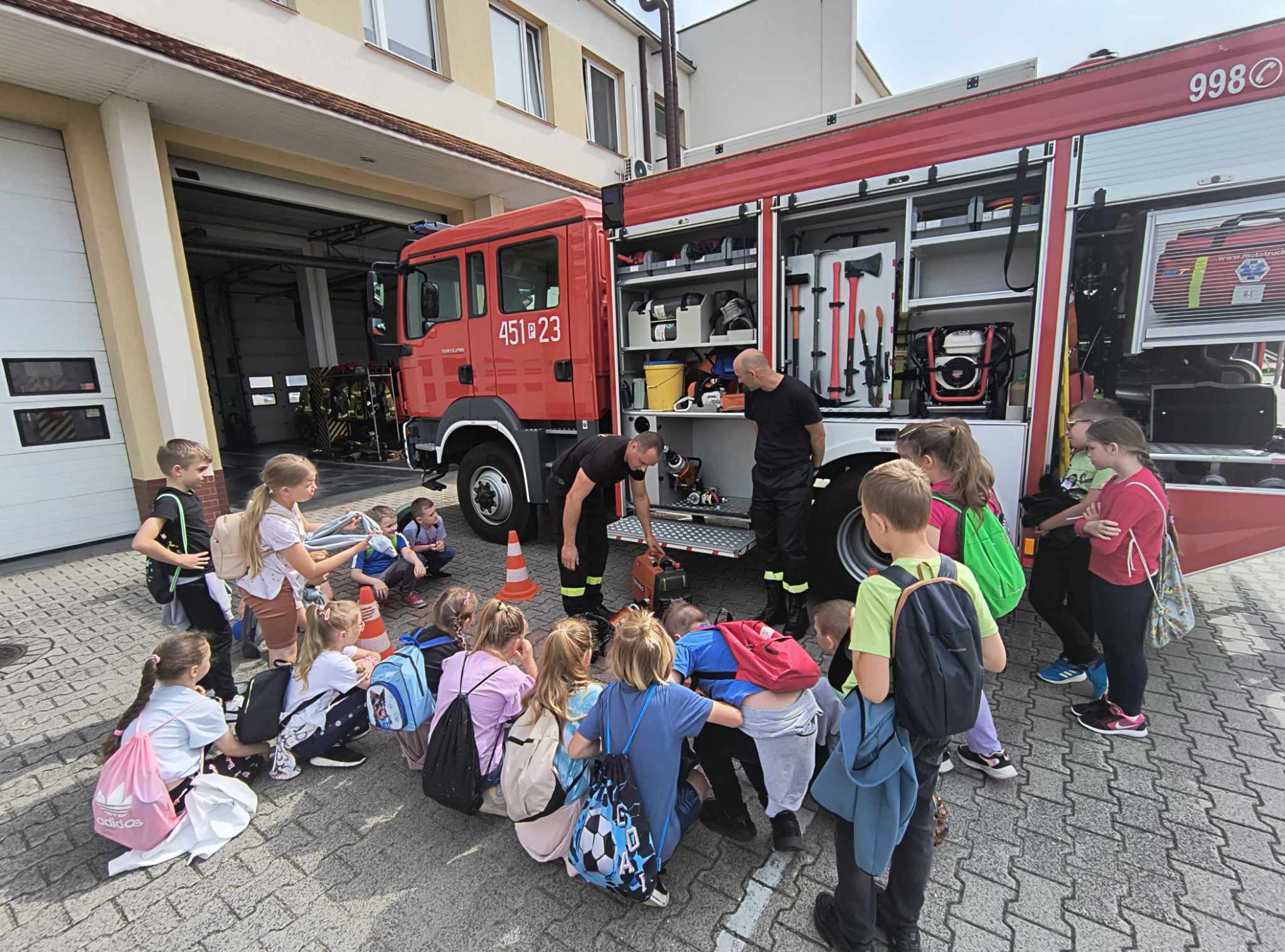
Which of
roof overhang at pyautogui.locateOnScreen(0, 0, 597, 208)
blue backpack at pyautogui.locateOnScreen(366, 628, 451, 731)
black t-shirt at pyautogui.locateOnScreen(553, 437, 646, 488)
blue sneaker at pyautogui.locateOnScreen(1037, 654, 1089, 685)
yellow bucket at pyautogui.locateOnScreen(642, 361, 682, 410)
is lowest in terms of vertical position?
blue sneaker at pyautogui.locateOnScreen(1037, 654, 1089, 685)

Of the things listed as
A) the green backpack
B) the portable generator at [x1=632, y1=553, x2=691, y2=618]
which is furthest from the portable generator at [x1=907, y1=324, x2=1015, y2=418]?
the portable generator at [x1=632, y1=553, x2=691, y2=618]

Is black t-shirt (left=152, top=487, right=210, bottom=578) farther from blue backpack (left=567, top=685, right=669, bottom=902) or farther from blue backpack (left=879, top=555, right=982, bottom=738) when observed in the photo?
blue backpack (left=879, top=555, right=982, bottom=738)

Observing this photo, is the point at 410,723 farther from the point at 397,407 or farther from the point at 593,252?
the point at 397,407

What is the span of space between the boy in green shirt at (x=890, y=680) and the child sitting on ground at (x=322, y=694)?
201 centimetres

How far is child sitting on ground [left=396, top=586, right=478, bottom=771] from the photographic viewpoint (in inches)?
105

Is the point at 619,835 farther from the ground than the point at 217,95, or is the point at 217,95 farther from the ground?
the point at 217,95

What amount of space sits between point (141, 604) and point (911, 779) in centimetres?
581

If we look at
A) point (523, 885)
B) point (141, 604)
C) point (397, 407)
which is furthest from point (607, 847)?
point (397, 407)

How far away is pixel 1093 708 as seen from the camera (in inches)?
116

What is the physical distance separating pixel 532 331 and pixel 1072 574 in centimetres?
420

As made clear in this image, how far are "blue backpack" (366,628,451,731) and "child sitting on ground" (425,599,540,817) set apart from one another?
187mm

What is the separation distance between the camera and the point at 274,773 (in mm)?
2748

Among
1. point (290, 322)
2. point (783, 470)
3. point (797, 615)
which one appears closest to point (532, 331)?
point (783, 470)

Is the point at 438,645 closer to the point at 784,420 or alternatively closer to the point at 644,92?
the point at 784,420
